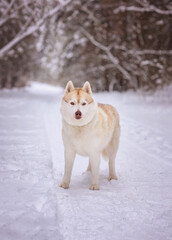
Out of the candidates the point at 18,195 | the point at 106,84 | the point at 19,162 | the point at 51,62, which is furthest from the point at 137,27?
the point at 51,62

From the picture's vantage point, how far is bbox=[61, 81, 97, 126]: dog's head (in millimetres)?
3416

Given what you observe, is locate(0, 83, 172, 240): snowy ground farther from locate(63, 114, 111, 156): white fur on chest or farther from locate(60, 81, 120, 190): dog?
locate(63, 114, 111, 156): white fur on chest

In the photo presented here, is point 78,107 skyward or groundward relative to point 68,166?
skyward

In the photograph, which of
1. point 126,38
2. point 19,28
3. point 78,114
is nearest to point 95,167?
point 78,114

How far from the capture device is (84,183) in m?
3.96

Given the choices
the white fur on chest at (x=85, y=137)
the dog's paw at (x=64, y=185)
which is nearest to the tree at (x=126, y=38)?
the white fur on chest at (x=85, y=137)

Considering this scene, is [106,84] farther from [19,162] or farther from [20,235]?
[20,235]

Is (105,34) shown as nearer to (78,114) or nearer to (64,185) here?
(78,114)

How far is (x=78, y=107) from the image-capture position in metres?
3.42

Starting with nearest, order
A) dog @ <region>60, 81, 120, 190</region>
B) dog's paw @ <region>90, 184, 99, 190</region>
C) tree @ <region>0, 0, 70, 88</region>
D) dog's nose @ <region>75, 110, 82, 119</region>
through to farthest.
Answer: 1. dog's nose @ <region>75, 110, 82, 119</region>
2. dog @ <region>60, 81, 120, 190</region>
3. dog's paw @ <region>90, 184, 99, 190</region>
4. tree @ <region>0, 0, 70, 88</region>

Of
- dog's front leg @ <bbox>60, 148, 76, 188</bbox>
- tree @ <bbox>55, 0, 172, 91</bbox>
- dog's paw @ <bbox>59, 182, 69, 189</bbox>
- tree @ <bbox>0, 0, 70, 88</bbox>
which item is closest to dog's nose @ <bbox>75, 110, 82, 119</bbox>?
dog's front leg @ <bbox>60, 148, 76, 188</bbox>

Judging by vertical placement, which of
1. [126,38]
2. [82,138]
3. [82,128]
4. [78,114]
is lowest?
[82,138]

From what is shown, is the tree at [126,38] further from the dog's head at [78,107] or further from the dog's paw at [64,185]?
the dog's paw at [64,185]

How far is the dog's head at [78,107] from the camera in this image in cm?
342
